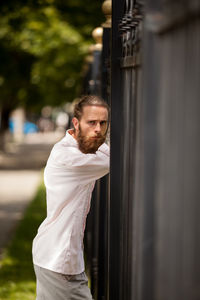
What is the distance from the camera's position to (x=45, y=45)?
19.2m

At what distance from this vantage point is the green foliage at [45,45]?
12266mm

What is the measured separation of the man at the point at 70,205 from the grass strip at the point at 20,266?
3.49 meters

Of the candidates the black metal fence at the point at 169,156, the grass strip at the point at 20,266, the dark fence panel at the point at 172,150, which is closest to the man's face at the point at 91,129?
the black metal fence at the point at 169,156

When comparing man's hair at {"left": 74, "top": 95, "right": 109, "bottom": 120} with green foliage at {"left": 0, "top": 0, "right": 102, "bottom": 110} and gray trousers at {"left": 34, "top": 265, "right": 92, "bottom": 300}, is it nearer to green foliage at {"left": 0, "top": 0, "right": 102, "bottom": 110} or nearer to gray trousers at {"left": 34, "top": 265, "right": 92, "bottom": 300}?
gray trousers at {"left": 34, "top": 265, "right": 92, "bottom": 300}

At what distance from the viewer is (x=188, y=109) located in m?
1.58

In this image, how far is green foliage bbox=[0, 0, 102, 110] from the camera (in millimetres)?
12266

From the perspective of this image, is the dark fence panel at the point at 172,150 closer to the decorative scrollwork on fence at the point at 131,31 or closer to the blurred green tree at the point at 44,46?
the decorative scrollwork on fence at the point at 131,31

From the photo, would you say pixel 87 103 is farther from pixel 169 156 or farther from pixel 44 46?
pixel 44 46

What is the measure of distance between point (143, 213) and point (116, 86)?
1268mm

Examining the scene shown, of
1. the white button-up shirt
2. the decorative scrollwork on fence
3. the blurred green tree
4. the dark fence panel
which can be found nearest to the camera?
the dark fence panel

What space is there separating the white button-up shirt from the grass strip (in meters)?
3.55

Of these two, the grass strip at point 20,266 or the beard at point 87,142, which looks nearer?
the beard at point 87,142

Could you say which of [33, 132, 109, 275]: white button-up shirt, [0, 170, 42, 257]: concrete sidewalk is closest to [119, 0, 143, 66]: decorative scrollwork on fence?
[33, 132, 109, 275]: white button-up shirt

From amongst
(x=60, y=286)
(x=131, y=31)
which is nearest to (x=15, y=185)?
(x=60, y=286)
